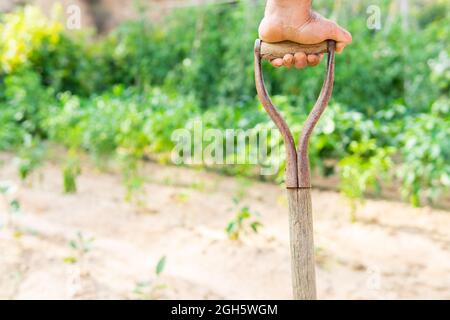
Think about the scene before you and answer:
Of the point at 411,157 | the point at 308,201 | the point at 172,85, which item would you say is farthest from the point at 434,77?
the point at 308,201

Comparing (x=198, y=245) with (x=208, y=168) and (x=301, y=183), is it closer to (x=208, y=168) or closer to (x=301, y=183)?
(x=208, y=168)

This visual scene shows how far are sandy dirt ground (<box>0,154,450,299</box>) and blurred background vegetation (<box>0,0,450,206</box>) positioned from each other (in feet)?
0.67

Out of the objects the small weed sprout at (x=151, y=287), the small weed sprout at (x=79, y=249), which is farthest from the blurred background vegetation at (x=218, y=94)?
the small weed sprout at (x=151, y=287)

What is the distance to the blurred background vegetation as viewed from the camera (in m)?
4.28

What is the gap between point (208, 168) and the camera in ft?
16.5

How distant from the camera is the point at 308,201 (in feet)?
6.41

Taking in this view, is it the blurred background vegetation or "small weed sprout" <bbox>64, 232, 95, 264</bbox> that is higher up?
the blurred background vegetation

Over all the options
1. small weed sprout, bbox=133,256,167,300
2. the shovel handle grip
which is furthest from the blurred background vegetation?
the shovel handle grip

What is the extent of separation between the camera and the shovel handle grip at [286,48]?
1944mm

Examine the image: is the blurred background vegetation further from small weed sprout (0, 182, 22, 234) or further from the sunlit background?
small weed sprout (0, 182, 22, 234)

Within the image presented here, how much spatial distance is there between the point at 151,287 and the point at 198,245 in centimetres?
66

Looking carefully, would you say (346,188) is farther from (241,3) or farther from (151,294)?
(241,3)
